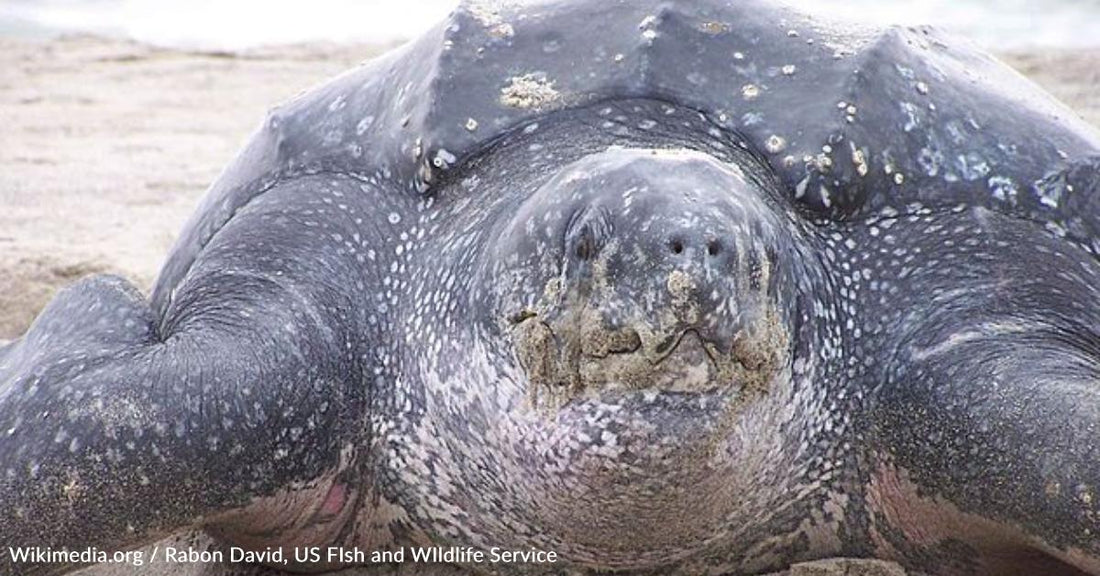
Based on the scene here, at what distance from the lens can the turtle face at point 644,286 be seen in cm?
198

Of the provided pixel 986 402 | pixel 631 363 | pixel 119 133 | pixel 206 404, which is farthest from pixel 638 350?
pixel 119 133

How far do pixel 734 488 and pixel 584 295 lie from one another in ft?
1.37

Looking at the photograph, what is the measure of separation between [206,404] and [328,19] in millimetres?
9899

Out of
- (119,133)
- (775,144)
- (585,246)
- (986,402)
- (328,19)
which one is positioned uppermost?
(585,246)

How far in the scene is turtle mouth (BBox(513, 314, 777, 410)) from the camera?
1.98 m

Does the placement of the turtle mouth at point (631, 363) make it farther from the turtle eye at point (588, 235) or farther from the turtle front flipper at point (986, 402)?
the turtle front flipper at point (986, 402)

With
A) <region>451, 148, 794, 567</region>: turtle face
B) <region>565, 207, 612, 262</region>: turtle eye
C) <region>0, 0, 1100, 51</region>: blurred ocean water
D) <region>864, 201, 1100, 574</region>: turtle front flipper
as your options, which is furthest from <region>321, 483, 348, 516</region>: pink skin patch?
<region>0, 0, 1100, 51</region>: blurred ocean water

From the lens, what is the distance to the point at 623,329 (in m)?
1.98

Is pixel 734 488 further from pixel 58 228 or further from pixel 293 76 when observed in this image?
pixel 293 76

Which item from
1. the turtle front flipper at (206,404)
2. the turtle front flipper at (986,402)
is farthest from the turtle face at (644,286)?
the turtle front flipper at (206,404)

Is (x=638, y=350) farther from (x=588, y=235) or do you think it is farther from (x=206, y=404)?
(x=206, y=404)

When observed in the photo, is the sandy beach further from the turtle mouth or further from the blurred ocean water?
the turtle mouth

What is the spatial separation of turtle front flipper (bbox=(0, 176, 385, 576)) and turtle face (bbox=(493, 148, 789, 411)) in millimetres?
460

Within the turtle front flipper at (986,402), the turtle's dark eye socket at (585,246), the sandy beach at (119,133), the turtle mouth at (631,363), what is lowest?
the sandy beach at (119,133)
